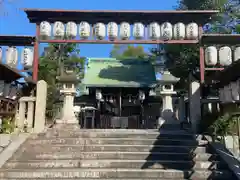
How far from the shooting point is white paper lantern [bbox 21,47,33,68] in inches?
468

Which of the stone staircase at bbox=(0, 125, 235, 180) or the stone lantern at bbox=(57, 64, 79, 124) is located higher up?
the stone lantern at bbox=(57, 64, 79, 124)

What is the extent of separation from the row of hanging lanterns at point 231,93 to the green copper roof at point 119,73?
9240 mm

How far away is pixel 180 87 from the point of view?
13086 mm

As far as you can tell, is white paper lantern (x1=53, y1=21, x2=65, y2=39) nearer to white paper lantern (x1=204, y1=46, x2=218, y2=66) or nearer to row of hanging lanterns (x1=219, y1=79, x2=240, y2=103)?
white paper lantern (x1=204, y1=46, x2=218, y2=66)

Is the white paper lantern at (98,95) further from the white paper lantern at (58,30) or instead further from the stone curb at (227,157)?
the stone curb at (227,157)

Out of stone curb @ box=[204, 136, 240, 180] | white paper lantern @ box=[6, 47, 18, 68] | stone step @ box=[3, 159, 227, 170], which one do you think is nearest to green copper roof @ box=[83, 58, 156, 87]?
white paper lantern @ box=[6, 47, 18, 68]

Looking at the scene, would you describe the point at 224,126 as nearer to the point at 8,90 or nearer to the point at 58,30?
the point at 8,90

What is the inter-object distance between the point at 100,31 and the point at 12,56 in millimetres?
3969

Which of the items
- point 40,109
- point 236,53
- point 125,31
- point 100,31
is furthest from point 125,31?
point 40,109

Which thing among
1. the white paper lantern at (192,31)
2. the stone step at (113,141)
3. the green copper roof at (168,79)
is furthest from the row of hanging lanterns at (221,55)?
the stone step at (113,141)

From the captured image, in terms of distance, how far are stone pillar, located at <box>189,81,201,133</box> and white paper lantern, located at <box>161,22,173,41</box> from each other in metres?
2.69

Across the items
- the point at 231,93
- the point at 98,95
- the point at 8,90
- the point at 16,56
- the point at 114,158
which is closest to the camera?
the point at 114,158

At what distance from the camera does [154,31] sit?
40.4 feet

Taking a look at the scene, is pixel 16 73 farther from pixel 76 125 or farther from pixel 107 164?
pixel 107 164
